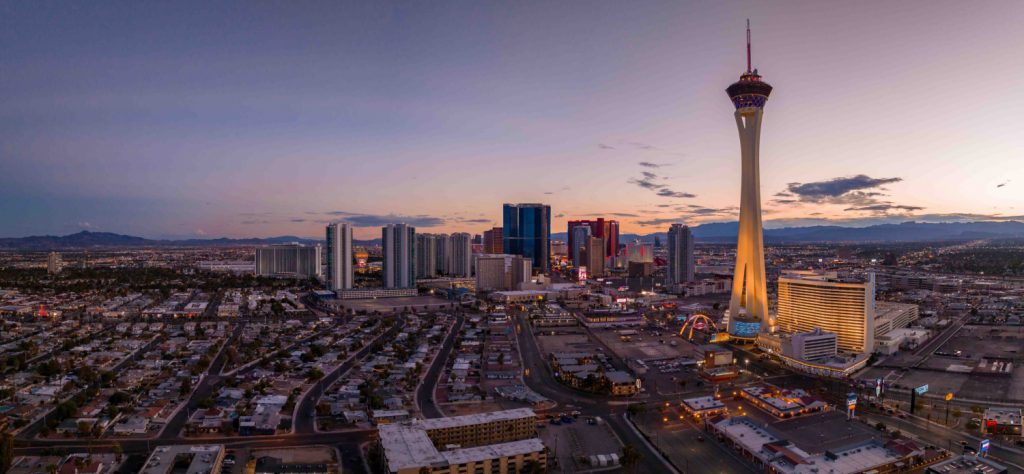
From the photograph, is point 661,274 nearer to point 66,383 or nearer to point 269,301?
point 269,301

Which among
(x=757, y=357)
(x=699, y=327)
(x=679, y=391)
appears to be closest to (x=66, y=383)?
(x=679, y=391)

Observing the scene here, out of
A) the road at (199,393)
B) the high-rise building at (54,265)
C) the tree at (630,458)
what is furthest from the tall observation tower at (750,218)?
the high-rise building at (54,265)

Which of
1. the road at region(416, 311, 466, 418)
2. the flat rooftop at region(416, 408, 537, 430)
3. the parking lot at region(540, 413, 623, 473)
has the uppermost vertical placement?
the flat rooftop at region(416, 408, 537, 430)

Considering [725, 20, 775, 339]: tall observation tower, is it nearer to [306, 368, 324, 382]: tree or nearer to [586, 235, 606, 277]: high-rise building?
[306, 368, 324, 382]: tree

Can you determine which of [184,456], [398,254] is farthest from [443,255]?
[184,456]

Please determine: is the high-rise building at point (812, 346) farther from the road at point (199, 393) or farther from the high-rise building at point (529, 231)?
the high-rise building at point (529, 231)

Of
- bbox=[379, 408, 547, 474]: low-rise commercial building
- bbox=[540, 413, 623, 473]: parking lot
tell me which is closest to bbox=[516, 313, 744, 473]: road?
bbox=[540, 413, 623, 473]: parking lot
